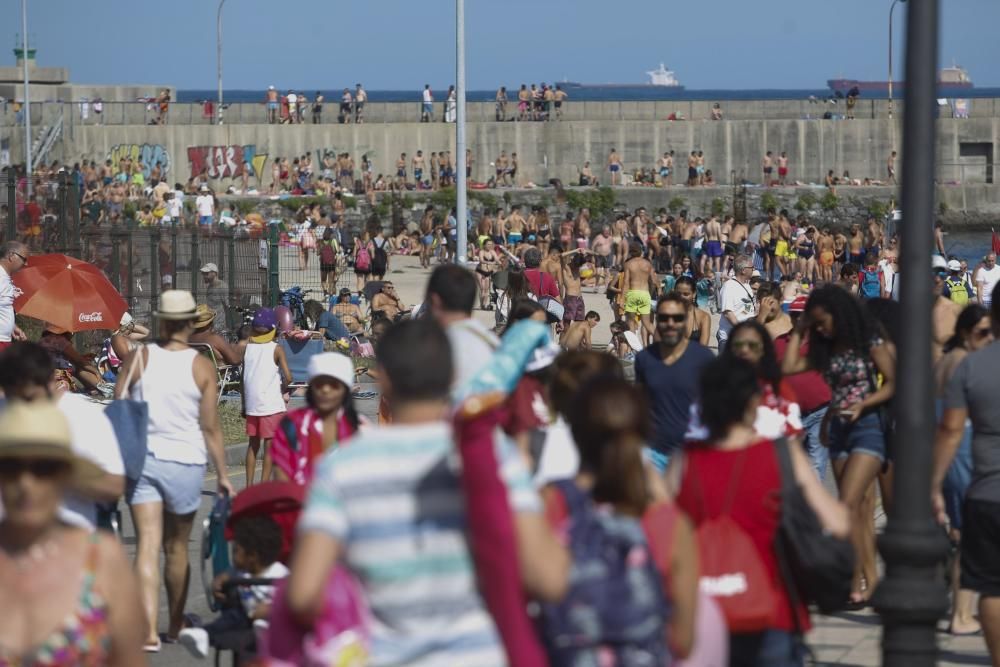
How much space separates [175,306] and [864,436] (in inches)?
141

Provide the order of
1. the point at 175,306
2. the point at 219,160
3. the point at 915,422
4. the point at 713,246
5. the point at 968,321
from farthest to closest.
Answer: the point at 219,160 < the point at 713,246 < the point at 968,321 < the point at 175,306 < the point at 915,422

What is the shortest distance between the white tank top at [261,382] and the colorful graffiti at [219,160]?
42.9 m

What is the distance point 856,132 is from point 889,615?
6004 cm

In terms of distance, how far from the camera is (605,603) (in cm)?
411

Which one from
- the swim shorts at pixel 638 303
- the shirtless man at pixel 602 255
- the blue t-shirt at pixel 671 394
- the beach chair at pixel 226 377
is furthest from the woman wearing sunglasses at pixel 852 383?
the shirtless man at pixel 602 255

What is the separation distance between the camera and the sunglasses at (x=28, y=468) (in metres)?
3.85

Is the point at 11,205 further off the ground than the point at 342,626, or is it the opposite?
the point at 11,205

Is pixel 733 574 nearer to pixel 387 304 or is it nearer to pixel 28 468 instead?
pixel 28 468

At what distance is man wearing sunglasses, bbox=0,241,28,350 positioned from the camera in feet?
41.5

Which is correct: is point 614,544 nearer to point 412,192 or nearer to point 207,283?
point 207,283

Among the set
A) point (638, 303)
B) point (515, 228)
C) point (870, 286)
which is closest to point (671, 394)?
point (638, 303)

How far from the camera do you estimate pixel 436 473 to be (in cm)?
371

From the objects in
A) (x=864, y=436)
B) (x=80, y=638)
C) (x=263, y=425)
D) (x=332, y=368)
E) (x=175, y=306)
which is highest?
(x=175, y=306)

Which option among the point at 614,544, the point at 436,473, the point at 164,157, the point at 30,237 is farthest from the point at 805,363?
the point at 164,157
